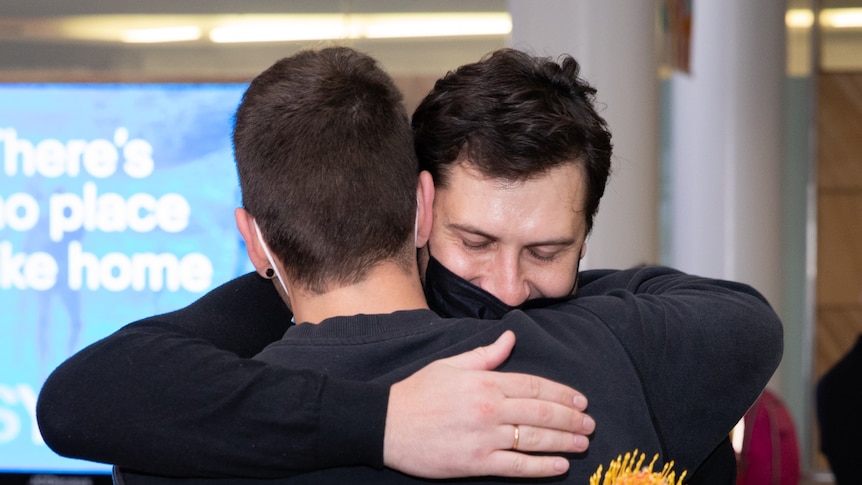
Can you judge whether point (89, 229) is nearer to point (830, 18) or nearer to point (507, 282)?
point (507, 282)

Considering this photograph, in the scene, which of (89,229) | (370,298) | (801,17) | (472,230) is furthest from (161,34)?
(801,17)

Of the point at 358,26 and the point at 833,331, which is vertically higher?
the point at 358,26

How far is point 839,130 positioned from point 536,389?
6.67 metres

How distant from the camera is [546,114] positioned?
144 cm

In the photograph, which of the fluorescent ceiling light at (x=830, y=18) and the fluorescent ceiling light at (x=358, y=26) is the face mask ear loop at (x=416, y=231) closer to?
the fluorescent ceiling light at (x=358, y=26)

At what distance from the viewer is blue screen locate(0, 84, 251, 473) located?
350 cm

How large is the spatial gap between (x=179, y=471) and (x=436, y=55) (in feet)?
11.7

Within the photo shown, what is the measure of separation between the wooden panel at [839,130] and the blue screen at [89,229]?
Result: 4973mm

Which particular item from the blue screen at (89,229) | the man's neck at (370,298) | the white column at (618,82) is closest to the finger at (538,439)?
the man's neck at (370,298)

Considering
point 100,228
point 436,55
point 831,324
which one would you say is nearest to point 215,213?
point 100,228

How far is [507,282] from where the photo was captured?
1452mm

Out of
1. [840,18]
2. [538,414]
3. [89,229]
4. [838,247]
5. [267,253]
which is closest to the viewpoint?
[538,414]

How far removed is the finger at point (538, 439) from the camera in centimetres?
109

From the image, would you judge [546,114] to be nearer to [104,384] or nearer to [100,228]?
[104,384]
